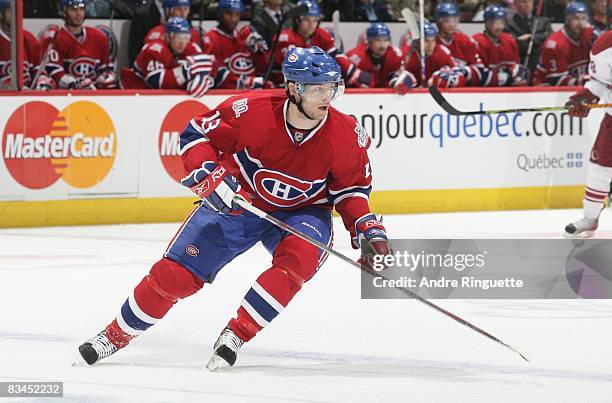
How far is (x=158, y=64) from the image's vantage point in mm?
8297

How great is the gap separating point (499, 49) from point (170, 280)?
6022 millimetres

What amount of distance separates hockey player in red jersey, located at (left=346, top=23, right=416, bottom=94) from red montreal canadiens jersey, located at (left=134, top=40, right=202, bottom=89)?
1.25 metres

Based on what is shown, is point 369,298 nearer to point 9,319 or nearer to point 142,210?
point 9,319

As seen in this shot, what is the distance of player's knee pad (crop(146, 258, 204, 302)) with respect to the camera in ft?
13.1

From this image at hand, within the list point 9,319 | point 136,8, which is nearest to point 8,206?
point 136,8

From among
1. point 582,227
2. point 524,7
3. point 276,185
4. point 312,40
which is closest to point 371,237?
point 276,185

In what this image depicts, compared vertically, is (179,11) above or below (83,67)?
above

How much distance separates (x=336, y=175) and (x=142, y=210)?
4.11m

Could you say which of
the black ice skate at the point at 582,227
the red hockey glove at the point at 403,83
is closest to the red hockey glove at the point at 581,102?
the black ice skate at the point at 582,227

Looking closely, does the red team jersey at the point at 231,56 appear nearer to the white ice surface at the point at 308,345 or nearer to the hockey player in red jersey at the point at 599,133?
the white ice surface at the point at 308,345

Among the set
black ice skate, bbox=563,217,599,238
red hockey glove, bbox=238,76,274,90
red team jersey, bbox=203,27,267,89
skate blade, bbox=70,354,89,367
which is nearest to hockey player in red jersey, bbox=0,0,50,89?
red team jersey, bbox=203,27,267,89

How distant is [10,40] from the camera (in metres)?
7.88

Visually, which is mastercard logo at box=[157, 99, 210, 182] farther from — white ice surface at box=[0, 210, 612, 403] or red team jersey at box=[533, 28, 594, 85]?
red team jersey at box=[533, 28, 594, 85]

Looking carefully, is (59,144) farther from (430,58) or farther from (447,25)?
(447,25)
